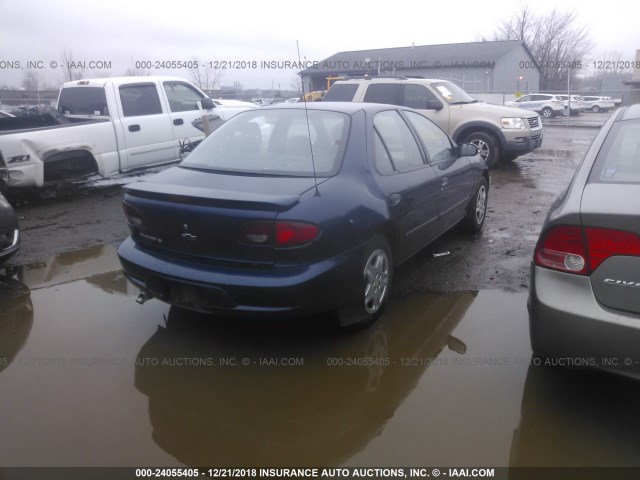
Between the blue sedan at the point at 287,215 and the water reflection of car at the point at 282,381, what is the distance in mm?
328

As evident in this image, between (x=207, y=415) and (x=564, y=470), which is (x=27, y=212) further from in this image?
(x=564, y=470)

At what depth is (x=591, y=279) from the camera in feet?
8.17

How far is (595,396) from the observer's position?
2.97 m

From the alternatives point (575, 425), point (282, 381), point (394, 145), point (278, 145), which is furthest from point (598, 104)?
point (282, 381)

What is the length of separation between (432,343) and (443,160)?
2.02 metres

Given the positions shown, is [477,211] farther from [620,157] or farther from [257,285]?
[257,285]

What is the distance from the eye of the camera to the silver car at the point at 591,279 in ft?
7.84

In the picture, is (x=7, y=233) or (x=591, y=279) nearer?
(x=591, y=279)

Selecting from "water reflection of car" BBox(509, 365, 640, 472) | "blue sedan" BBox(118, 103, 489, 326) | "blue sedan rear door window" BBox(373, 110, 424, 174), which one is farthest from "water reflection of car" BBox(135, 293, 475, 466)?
"blue sedan rear door window" BBox(373, 110, 424, 174)

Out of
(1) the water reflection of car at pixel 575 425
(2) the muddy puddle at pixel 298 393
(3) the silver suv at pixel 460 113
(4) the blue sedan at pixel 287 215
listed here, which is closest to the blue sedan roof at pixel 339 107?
(4) the blue sedan at pixel 287 215

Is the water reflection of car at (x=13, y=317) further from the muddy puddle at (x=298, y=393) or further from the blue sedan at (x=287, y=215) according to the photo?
the blue sedan at (x=287, y=215)

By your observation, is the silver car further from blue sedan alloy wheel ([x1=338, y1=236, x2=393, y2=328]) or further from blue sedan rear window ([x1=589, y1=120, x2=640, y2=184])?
blue sedan alloy wheel ([x1=338, y1=236, x2=393, y2=328])

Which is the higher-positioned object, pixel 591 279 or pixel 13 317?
pixel 591 279

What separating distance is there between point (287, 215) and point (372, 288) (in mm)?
959
